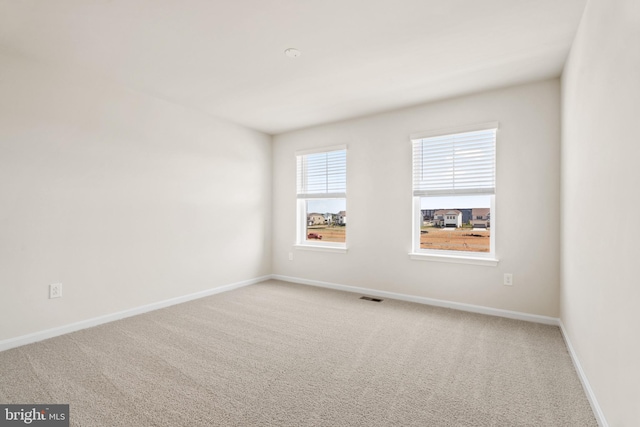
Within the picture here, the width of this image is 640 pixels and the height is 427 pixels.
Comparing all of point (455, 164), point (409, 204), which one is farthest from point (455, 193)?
point (409, 204)

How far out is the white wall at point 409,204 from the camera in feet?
10.2

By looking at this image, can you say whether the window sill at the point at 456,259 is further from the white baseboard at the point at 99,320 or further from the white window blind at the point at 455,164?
the white baseboard at the point at 99,320

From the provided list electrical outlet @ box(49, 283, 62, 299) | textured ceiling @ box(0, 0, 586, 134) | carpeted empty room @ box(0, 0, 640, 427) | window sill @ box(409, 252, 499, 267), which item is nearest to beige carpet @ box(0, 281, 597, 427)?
carpeted empty room @ box(0, 0, 640, 427)

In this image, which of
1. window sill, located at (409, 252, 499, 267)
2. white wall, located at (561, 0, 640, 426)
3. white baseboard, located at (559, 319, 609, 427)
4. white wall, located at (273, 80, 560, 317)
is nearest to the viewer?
white wall, located at (561, 0, 640, 426)

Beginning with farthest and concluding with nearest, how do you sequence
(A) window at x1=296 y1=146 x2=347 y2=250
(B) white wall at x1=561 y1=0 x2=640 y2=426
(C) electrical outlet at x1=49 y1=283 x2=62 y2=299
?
(A) window at x1=296 y1=146 x2=347 y2=250, (C) electrical outlet at x1=49 y1=283 x2=62 y2=299, (B) white wall at x1=561 y1=0 x2=640 y2=426

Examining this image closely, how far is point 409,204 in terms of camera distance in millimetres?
3893

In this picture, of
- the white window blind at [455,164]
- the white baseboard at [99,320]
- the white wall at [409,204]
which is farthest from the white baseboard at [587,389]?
the white baseboard at [99,320]

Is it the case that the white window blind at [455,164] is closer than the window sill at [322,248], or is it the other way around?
the white window blind at [455,164]

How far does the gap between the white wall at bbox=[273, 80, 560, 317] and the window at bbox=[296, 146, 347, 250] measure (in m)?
0.14

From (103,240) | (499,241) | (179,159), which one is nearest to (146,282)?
(103,240)

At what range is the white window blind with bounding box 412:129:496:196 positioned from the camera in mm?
3438

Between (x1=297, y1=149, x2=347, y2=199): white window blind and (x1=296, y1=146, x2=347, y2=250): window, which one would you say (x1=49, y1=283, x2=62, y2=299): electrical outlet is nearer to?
(x1=296, y1=146, x2=347, y2=250): window

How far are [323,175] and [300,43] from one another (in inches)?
95.9

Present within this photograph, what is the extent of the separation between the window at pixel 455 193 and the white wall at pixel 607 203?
104cm
